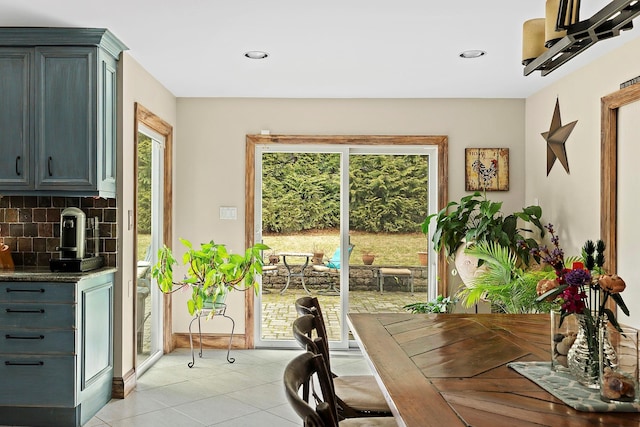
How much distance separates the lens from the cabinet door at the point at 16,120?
3750 mm

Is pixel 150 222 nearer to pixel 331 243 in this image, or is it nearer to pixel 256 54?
pixel 331 243

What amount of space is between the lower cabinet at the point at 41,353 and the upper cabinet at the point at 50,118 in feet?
2.28

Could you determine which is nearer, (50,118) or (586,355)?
(586,355)

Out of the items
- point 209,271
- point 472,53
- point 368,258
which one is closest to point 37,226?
point 209,271

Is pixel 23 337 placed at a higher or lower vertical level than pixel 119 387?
higher

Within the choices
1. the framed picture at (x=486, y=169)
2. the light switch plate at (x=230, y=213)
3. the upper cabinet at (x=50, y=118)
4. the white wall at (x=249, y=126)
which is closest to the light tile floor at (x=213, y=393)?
the white wall at (x=249, y=126)

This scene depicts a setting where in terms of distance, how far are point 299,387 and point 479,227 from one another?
393cm

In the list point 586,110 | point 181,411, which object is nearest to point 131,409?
point 181,411

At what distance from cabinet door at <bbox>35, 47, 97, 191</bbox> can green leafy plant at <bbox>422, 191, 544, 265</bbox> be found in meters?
3.01

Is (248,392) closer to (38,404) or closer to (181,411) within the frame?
(181,411)

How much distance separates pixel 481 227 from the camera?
502 cm

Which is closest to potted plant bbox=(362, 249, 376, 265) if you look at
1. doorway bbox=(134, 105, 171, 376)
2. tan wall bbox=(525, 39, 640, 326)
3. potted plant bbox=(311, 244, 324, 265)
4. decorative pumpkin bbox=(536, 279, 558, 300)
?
potted plant bbox=(311, 244, 324, 265)

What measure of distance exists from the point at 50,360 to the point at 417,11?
298 centimetres

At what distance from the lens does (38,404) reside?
3.50m
